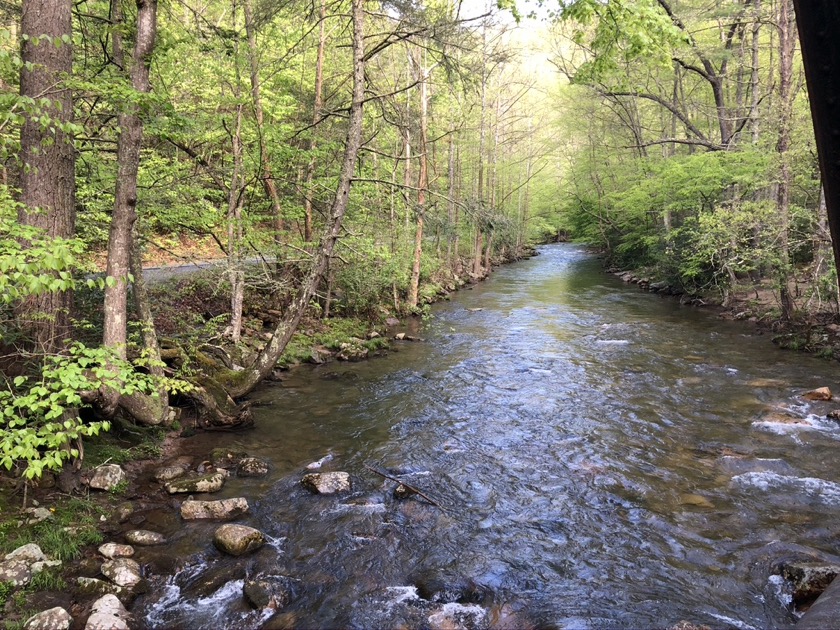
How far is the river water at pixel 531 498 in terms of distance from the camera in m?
4.54

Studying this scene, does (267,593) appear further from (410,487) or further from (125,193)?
(125,193)

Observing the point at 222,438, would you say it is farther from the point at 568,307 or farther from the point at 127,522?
the point at 568,307

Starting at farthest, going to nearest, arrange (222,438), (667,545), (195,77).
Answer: (195,77)
(222,438)
(667,545)

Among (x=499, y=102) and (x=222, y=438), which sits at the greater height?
(x=499, y=102)

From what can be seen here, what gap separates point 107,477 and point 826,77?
7.16m

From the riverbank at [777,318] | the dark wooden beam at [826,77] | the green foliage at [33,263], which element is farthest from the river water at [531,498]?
the dark wooden beam at [826,77]

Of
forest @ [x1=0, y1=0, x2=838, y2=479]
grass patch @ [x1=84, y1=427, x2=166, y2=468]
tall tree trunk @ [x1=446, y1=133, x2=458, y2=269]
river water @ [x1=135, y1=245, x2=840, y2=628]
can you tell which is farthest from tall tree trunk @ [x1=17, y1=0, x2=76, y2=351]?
tall tree trunk @ [x1=446, y1=133, x2=458, y2=269]

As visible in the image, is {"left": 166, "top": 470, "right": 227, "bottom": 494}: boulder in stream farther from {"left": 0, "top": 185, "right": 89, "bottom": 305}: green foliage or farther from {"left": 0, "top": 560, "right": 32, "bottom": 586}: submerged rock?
{"left": 0, "top": 185, "right": 89, "bottom": 305}: green foliage

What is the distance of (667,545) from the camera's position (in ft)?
17.5

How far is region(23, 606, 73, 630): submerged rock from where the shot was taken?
12.4 feet

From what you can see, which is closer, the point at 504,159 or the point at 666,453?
the point at 666,453

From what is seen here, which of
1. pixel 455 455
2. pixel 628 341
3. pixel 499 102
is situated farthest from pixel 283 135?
pixel 499 102

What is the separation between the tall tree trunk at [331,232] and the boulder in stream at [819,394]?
30.1ft

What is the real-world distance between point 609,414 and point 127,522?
7465mm
